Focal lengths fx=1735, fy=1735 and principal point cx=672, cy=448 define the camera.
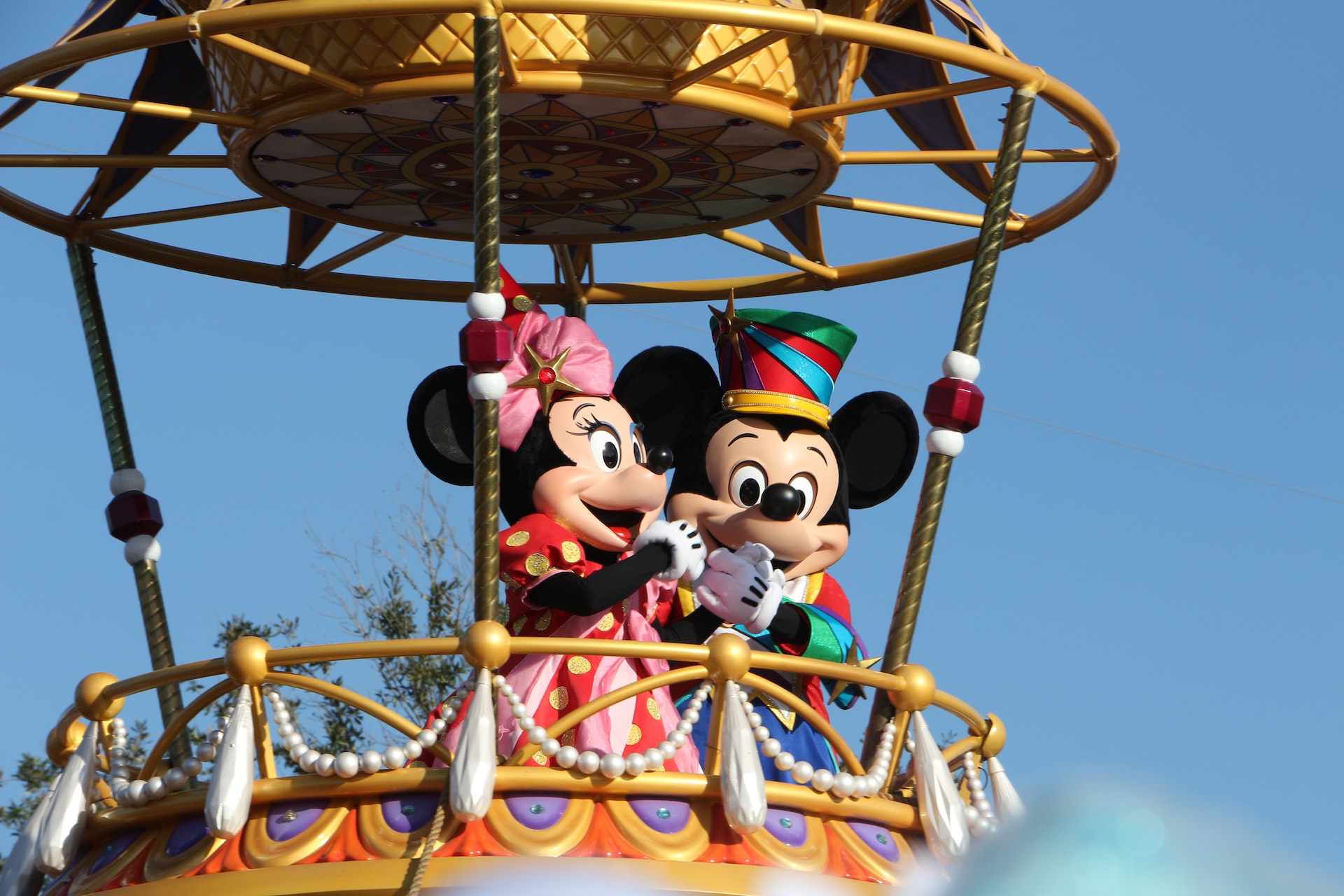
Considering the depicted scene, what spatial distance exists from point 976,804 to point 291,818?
176 centimetres

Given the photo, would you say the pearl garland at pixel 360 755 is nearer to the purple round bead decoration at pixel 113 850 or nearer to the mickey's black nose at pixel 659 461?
the purple round bead decoration at pixel 113 850

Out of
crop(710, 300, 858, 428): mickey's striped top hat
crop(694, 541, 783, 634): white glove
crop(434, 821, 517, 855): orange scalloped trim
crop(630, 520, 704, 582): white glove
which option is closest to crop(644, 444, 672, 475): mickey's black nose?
crop(694, 541, 783, 634): white glove

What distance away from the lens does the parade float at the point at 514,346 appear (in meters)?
3.88

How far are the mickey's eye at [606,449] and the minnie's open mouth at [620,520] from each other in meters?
0.13

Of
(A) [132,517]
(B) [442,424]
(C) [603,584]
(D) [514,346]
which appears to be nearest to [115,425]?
(A) [132,517]

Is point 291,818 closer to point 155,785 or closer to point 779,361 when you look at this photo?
point 155,785

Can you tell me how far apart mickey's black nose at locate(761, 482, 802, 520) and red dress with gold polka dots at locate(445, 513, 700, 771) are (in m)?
0.46

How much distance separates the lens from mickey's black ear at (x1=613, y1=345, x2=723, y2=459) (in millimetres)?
5941

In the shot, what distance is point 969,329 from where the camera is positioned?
15.4ft

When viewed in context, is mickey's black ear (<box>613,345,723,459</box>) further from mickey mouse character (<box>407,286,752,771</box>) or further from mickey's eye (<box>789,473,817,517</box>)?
mickey's eye (<box>789,473,817,517</box>)

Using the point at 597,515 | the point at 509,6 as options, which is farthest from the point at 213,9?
the point at 597,515

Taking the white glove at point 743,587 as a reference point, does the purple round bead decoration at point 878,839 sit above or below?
below

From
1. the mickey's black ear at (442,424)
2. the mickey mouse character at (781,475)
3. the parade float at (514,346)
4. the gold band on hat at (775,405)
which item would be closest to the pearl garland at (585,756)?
the parade float at (514,346)

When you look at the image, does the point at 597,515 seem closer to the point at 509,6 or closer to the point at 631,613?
the point at 631,613
